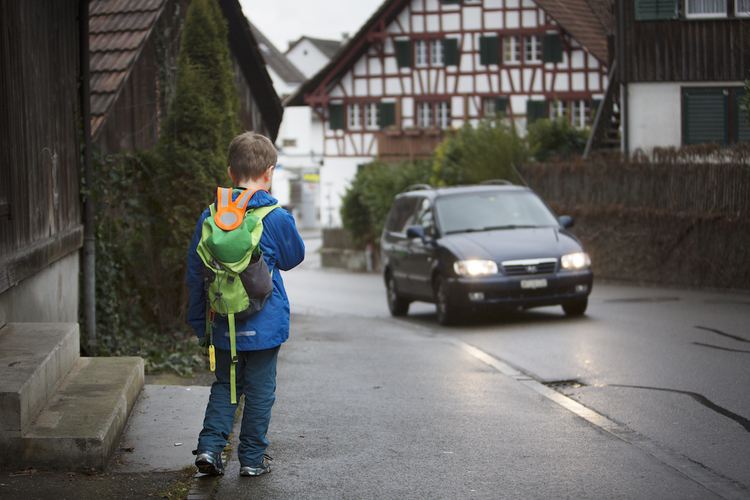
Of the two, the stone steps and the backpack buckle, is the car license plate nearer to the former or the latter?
the stone steps

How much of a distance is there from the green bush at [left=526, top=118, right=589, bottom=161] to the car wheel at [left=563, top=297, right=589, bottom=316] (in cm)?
1437

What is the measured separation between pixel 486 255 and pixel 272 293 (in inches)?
301

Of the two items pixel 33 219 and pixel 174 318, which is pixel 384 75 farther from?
pixel 33 219

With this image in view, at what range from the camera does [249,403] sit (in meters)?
4.75

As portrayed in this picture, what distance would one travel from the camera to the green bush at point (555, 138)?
2712 cm

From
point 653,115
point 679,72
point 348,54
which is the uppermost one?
point 348,54

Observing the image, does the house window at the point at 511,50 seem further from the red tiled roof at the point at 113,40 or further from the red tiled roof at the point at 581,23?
the red tiled roof at the point at 113,40

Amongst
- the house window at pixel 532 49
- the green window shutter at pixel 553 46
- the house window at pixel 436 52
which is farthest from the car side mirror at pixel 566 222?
the house window at pixel 436 52

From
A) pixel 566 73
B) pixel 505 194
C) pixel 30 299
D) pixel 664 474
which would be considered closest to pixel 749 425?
Answer: pixel 664 474

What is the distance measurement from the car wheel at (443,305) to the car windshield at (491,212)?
31.8 inches

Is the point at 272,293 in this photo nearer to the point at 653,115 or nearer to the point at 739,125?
the point at 653,115

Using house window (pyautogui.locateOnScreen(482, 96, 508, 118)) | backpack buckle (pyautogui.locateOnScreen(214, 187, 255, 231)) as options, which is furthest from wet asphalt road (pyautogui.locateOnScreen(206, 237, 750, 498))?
house window (pyautogui.locateOnScreen(482, 96, 508, 118))

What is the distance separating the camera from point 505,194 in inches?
547

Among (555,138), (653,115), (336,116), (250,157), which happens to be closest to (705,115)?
(653,115)
